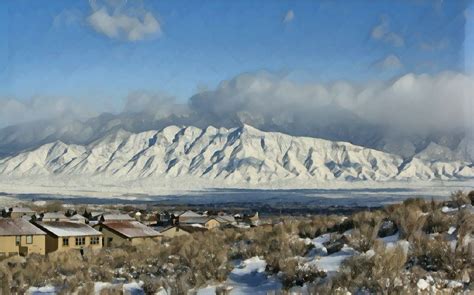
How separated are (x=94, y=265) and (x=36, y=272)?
1011 millimetres

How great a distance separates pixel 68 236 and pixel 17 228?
10.1ft

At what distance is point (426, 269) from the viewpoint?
8.03 meters

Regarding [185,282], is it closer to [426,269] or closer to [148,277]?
[148,277]

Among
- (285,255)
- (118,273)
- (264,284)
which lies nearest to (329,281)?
(264,284)

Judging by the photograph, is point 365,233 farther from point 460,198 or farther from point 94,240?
point 94,240

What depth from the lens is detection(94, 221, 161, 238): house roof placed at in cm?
4203

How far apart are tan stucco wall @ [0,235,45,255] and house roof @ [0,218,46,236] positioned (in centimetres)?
27

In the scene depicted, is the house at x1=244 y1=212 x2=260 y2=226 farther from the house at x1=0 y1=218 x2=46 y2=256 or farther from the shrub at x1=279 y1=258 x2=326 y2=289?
the shrub at x1=279 y1=258 x2=326 y2=289

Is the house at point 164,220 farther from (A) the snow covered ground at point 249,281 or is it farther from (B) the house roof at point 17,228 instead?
(A) the snow covered ground at point 249,281

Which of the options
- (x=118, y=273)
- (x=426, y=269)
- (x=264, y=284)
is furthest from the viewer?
(x=118, y=273)

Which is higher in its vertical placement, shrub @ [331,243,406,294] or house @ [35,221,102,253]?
shrub @ [331,243,406,294]

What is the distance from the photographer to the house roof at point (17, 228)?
38.8 m

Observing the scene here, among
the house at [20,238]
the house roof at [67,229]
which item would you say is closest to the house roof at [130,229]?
the house roof at [67,229]

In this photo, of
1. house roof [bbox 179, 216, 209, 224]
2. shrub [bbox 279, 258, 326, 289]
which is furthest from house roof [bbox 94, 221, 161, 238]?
shrub [bbox 279, 258, 326, 289]
